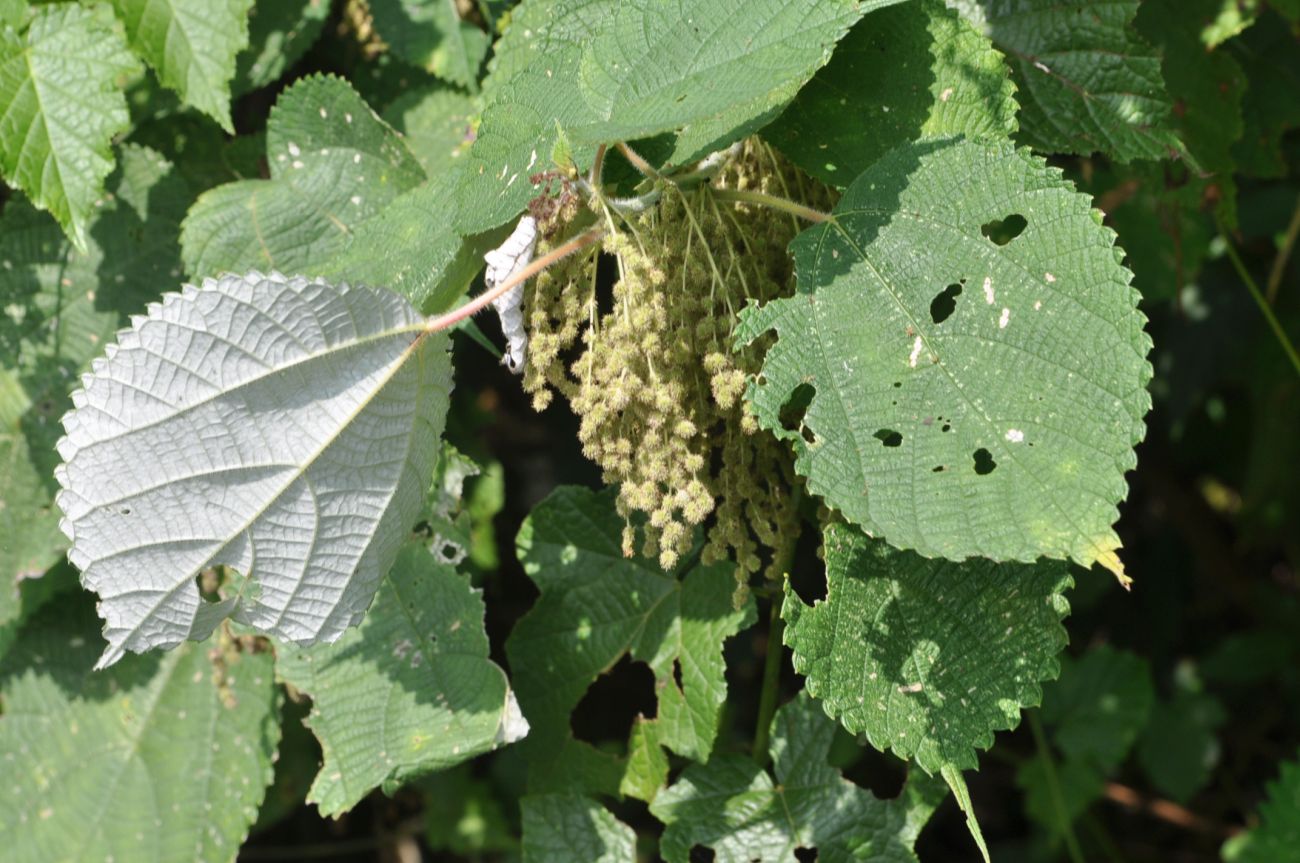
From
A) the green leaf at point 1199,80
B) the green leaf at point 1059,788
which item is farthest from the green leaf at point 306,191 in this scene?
the green leaf at point 1059,788

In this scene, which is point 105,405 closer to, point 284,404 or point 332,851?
point 284,404

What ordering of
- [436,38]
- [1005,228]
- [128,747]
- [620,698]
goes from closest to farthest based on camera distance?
[1005,228], [436,38], [128,747], [620,698]

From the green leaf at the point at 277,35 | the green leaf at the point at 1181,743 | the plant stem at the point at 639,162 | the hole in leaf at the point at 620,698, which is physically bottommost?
the green leaf at the point at 1181,743

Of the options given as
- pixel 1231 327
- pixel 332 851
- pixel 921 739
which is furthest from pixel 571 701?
pixel 1231 327

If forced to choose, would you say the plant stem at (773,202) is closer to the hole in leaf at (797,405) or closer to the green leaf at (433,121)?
the hole in leaf at (797,405)

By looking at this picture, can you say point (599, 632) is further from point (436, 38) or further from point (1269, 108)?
point (1269, 108)

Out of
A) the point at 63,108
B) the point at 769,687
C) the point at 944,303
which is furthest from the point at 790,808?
the point at 63,108

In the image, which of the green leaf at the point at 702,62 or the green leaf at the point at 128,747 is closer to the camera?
the green leaf at the point at 702,62
